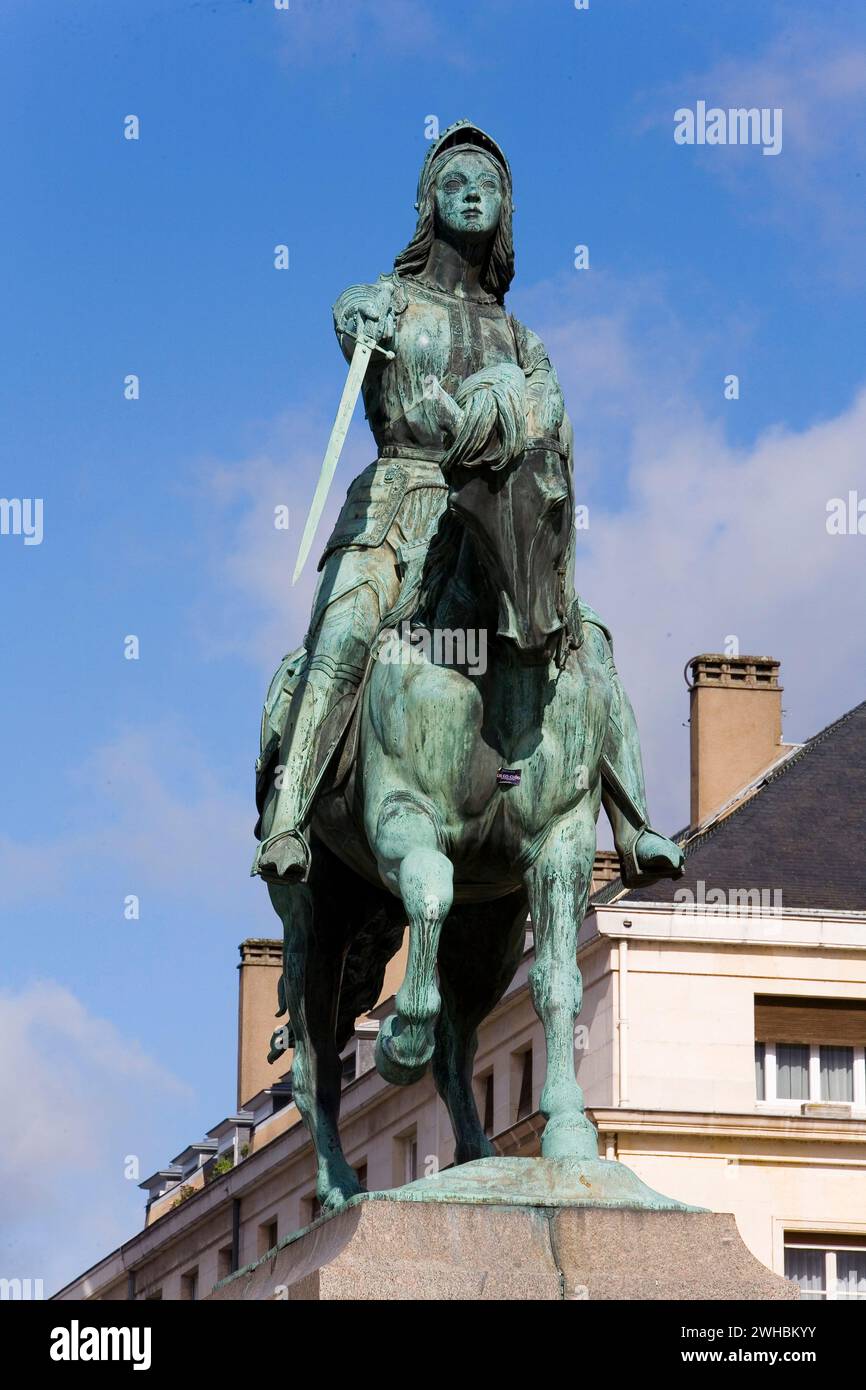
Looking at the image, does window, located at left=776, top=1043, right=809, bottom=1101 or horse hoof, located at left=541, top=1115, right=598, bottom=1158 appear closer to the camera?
horse hoof, located at left=541, top=1115, right=598, bottom=1158

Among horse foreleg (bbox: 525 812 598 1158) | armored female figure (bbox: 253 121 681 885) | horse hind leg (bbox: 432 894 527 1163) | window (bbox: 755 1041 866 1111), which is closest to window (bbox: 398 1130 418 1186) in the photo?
window (bbox: 755 1041 866 1111)

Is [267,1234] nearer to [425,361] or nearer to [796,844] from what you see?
[796,844]

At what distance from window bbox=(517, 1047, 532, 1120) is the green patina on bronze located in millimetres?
33351

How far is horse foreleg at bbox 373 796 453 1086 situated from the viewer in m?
13.0

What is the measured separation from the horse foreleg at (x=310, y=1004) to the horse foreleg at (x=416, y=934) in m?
1.64

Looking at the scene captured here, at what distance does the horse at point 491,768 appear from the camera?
42.8 feet

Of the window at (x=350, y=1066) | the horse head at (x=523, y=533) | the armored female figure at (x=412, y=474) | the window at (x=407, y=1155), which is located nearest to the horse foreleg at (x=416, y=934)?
the armored female figure at (x=412, y=474)

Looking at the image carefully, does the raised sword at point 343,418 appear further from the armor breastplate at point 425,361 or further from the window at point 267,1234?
the window at point 267,1234

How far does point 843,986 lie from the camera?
159 feet

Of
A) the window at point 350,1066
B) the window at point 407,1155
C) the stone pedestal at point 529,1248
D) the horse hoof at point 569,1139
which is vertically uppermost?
the window at point 350,1066

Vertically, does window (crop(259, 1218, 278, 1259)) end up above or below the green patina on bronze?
above

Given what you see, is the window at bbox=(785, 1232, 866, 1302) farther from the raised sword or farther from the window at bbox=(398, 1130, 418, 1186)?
the raised sword
